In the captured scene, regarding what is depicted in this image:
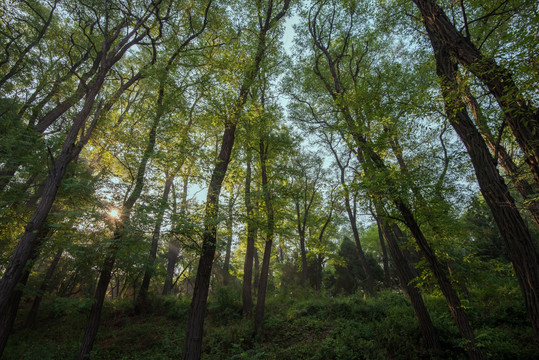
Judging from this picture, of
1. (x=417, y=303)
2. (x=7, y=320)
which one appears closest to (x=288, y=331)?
(x=417, y=303)

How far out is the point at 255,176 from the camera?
1215cm

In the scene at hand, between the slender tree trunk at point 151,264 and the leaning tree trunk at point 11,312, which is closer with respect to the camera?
the slender tree trunk at point 151,264

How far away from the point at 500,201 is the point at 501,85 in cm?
188

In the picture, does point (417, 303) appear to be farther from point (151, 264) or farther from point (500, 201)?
point (151, 264)

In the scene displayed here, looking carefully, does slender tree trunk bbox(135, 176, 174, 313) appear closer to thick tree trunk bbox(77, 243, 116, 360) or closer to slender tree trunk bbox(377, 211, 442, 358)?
thick tree trunk bbox(77, 243, 116, 360)

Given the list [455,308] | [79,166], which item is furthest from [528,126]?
[79,166]

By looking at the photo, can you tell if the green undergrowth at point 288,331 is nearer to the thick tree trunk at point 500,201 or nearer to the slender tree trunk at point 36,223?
the thick tree trunk at point 500,201

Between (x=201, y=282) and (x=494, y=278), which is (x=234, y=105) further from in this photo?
(x=494, y=278)

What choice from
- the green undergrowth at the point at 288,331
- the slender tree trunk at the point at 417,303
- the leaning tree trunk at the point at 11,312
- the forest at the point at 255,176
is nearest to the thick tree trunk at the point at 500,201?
the forest at the point at 255,176

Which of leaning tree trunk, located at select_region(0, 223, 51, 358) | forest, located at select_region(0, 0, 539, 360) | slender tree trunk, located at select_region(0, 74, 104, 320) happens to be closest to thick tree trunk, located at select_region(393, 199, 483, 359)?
forest, located at select_region(0, 0, 539, 360)

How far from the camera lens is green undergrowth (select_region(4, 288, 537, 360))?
22.5 ft

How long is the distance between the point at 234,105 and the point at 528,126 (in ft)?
21.8

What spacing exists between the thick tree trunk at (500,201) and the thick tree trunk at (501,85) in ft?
1.14

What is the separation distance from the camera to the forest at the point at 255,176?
437 cm
